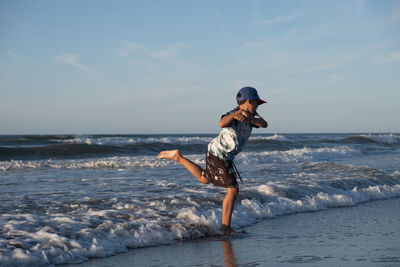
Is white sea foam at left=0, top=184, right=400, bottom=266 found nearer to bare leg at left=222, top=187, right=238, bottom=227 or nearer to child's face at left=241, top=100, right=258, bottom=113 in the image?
bare leg at left=222, top=187, right=238, bottom=227

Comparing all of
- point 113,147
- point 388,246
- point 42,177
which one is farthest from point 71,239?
point 113,147

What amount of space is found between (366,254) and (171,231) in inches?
85.3

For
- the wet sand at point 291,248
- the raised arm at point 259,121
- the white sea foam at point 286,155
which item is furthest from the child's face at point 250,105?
the white sea foam at point 286,155

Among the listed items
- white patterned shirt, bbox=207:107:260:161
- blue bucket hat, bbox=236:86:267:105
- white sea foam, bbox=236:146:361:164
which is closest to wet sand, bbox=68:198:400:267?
white patterned shirt, bbox=207:107:260:161

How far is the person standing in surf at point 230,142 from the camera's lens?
495 cm

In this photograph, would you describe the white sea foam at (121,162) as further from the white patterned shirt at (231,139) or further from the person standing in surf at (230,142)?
the white patterned shirt at (231,139)

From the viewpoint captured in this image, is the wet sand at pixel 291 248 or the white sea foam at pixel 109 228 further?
the white sea foam at pixel 109 228

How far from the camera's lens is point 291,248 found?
4738mm

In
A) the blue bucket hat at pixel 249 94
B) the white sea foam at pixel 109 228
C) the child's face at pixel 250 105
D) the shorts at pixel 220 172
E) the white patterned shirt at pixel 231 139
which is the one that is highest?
the blue bucket hat at pixel 249 94

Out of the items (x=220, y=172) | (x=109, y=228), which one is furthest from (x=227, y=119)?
(x=109, y=228)

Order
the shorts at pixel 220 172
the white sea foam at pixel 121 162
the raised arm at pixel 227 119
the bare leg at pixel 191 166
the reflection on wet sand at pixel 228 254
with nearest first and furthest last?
the reflection on wet sand at pixel 228 254, the raised arm at pixel 227 119, the shorts at pixel 220 172, the bare leg at pixel 191 166, the white sea foam at pixel 121 162

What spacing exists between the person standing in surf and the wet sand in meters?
0.61

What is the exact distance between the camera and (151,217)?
5910 millimetres

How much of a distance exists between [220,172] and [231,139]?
42cm
